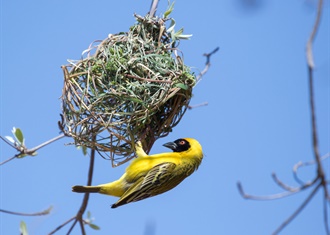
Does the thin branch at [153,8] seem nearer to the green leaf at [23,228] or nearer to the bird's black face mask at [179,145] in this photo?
the bird's black face mask at [179,145]

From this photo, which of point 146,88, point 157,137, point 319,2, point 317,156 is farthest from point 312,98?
point 157,137

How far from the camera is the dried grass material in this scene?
10.4 feet

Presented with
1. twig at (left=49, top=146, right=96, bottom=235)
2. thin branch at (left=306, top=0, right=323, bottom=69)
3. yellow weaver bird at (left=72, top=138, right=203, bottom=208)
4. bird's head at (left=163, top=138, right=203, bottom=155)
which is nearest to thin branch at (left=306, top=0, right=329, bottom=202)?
thin branch at (left=306, top=0, right=323, bottom=69)

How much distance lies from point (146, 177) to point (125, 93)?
575 millimetres

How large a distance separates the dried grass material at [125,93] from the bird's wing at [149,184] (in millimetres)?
159

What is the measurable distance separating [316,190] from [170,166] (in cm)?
239

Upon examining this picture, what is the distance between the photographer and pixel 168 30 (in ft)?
11.4

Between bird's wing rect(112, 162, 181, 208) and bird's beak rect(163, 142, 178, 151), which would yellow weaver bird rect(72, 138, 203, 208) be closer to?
→ bird's wing rect(112, 162, 181, 208)

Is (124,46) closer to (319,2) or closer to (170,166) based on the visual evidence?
(170,166)

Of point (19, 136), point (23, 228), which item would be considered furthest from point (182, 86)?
point (23, 228)

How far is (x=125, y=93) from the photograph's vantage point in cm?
313

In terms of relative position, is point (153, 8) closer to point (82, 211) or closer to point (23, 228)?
point (82, 211)

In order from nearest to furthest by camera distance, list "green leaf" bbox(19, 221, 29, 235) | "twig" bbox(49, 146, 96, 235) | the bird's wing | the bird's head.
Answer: "twig" bbox(49, 146, 96, 235) → "green leaf" bbox(19, 221, 29, 235) → the bird's wing → the bird's head

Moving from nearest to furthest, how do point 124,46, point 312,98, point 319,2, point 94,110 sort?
point 312,98
point 319,2
point 94,110
point 124,46
